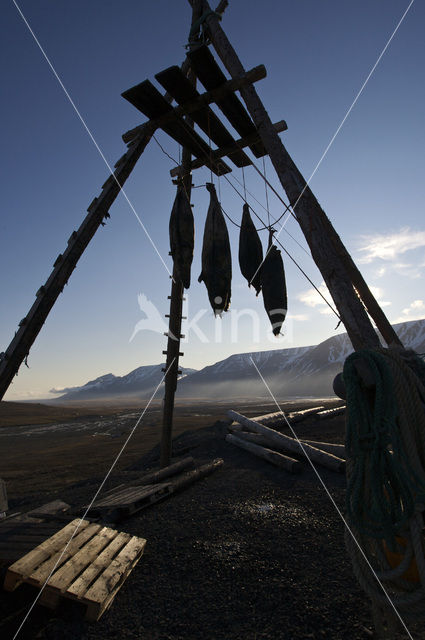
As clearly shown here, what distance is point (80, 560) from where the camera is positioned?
3.76 metres

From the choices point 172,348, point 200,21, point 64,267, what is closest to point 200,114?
point 200,21

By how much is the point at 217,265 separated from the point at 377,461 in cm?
326

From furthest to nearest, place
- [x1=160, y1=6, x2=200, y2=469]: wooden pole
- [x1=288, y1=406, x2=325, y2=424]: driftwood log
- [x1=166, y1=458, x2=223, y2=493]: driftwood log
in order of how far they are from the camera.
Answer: [x1=288, y1=406, x2=325, y2=424]: driftwood log < [x1=160, y1=6, x2=200, y2=469]: wooden pole < [x1=166, y1=458, x2=223, y2=493]: driftwood log

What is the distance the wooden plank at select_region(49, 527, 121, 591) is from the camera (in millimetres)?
3342

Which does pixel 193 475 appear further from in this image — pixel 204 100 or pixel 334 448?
pixel 204 100

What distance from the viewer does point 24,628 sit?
314 centimetres

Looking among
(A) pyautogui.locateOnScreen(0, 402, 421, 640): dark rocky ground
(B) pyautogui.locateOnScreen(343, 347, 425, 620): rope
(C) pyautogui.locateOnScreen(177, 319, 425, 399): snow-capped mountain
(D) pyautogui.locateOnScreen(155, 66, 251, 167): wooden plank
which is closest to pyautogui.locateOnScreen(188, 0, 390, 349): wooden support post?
(D) pyautogui.locateOnScreen(155, 66, 251, 167): wooden plank

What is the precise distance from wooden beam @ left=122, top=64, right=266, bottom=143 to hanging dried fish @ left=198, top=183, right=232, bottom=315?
199 cm

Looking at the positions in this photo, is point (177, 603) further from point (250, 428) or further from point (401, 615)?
point (250, 428)

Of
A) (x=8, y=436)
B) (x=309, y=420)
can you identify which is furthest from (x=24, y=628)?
(x=8, y=436)

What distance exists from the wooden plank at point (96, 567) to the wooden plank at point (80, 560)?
Answer: 57 millimetres

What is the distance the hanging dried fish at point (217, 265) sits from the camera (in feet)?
14.8

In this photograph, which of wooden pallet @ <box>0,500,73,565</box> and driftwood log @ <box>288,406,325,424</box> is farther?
driftwood log @ <box>288,406,325,424</box>

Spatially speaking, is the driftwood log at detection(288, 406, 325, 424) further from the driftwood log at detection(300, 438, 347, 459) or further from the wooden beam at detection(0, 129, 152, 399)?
the wooden beam at detection(0, 129, 152, 399)
